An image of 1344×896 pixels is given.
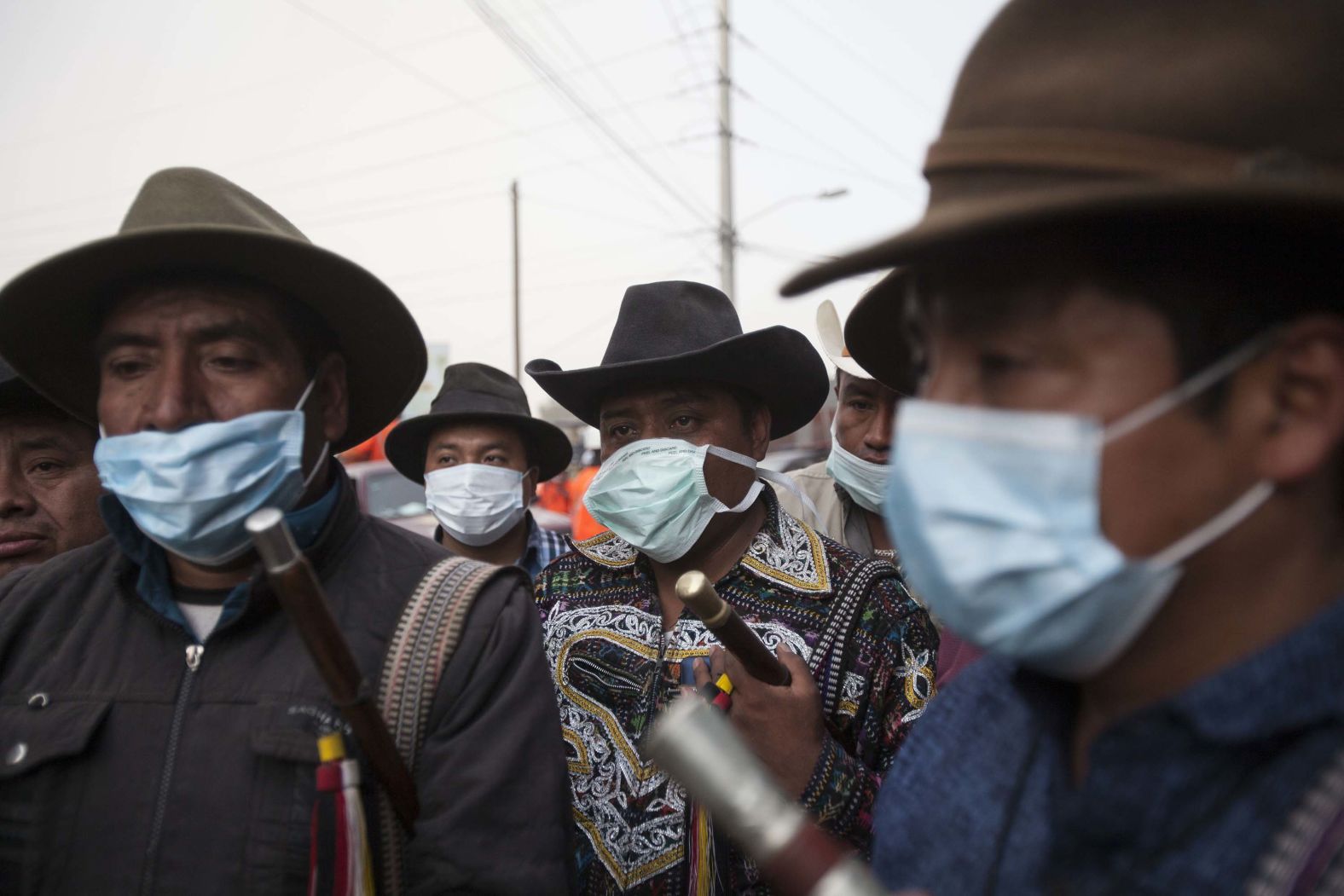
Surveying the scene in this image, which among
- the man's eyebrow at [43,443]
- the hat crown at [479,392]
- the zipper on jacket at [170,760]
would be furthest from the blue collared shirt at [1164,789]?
the hat crown at [479,392]

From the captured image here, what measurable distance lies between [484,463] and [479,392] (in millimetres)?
Answer: 390

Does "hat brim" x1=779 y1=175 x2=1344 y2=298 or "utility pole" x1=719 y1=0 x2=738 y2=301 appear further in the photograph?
"utility pole" x1=719 y1=0 x2=738 y2=301

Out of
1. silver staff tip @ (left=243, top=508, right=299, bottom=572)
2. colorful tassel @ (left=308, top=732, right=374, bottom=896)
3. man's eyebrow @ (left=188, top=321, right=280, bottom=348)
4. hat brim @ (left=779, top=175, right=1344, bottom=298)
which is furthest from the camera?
man's eyebrow @ (left=188, top=321, right=280, bottom=348)

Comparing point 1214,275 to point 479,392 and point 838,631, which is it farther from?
point 479,392

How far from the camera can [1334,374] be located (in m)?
1.03

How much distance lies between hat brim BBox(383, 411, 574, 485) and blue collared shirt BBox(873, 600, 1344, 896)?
12.6ft

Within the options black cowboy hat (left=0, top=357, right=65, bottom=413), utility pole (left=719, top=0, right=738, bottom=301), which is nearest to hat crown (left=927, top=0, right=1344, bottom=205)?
black cowboy hat (left=0, top=357, right=65, bottom=413)

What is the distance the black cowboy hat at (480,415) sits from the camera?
16.2ft

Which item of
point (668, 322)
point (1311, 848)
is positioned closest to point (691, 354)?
point (668, 322)

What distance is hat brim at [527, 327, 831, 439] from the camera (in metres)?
2.87

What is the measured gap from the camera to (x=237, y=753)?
1797mm

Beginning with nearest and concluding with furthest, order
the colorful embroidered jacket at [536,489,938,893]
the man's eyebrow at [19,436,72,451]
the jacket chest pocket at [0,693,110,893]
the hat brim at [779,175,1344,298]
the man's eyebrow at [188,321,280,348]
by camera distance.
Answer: the hat brim at [779,175,1344,298], the jacket chest pocket at [0,693,110,893], the man's eyebrow at [188,321,280,348], the colorful embroidered jacket at [536,489,938,893], the man's eyebrow at [19,436,72,451]

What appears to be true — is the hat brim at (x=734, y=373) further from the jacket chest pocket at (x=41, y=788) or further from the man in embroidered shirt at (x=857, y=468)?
the jacket chest pocket at (x=41, y=788)

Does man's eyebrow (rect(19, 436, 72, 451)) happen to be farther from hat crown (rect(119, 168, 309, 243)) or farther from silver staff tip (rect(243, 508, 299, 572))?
silver staff tip (rect(243, 508, 299, 572))
